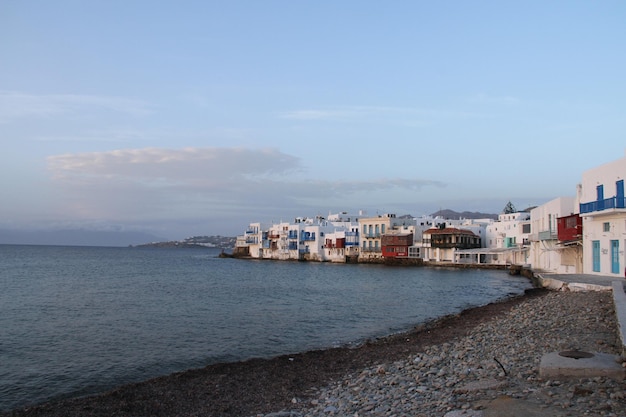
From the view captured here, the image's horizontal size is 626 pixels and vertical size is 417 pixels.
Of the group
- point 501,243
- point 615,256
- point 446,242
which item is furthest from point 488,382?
point 446,242

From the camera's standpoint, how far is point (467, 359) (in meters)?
12.3

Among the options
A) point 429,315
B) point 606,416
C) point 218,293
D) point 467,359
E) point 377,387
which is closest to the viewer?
point 606,416

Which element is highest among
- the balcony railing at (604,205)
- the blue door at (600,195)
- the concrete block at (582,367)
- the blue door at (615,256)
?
the blue door at (600,195)

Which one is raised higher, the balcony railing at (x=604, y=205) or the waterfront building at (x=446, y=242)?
the balcony railing at (x=604, y=205)

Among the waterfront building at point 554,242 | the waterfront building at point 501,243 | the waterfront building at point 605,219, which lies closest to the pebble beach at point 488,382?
the waterfront building at point 605,219

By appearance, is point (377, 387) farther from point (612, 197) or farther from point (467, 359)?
point (612, 197)

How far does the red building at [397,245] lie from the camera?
84688 millimetres

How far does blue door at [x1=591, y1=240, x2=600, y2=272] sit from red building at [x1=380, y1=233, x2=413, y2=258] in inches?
2084

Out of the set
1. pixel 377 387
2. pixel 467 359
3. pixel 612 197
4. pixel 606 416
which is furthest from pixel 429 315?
pixel 606 416

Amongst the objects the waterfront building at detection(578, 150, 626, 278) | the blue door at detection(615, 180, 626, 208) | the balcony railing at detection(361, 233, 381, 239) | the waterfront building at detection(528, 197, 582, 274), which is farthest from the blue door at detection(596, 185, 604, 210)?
the balcony railing at detection(361, 233, 381, 239)

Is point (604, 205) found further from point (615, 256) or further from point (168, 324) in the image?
point (168, 324)

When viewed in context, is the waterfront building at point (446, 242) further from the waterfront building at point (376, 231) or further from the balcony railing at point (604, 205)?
the balcony railing at point (604, 205)

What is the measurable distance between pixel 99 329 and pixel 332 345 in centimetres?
1033

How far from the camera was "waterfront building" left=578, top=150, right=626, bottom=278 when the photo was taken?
27.3m
